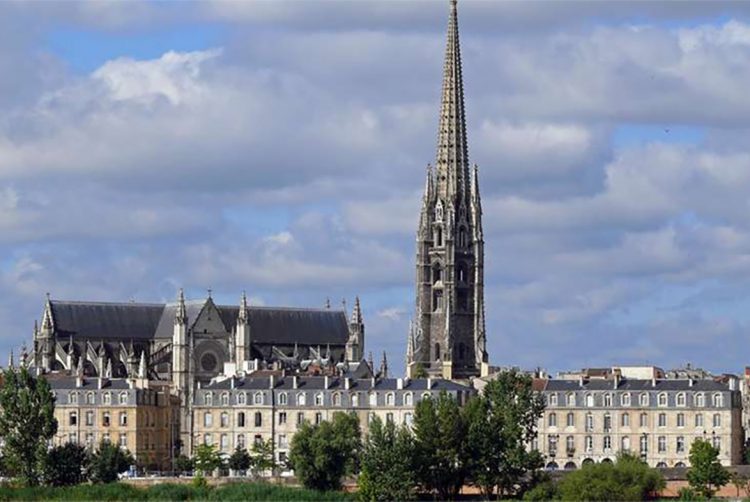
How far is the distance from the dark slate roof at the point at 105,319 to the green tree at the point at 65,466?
45.4 meters

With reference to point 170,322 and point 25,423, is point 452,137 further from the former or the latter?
point 25,423

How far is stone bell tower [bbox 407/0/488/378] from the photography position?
162 metres

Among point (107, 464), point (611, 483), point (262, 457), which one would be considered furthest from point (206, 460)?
point (611, 483)

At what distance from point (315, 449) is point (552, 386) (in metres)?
27.3

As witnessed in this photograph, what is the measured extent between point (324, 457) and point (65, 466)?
37.0ft

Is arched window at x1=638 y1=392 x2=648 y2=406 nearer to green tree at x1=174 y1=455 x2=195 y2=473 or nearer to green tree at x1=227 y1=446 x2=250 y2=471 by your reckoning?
green tree at x1=227 y1=446 x2=250 y2=471

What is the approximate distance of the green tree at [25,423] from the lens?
355ft

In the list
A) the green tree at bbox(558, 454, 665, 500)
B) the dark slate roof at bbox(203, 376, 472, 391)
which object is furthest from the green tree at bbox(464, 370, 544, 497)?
the dark slate roof at bbox(203, 376, 472, 391)

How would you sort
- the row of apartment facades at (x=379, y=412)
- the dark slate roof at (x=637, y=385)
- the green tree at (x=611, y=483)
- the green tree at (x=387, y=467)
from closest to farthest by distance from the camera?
the green tree at (x=611, y=483) → the green tree at (x=387, y=467) → the row of apartment facades at (x=379, y=412) → the dark slate roof at (x=637, y=385)

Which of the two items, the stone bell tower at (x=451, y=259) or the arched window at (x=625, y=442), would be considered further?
the stone bell tower at (x=451, y=259)

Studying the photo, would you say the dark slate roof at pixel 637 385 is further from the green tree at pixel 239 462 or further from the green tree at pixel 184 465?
the green tree at pixel 184 465

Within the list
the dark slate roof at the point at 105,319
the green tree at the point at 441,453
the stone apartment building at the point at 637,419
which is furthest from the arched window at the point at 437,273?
the green tree at the point at 441,453

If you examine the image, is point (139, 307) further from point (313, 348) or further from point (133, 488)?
point (133, 488)

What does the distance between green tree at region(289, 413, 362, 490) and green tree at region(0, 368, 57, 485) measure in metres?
10.8
